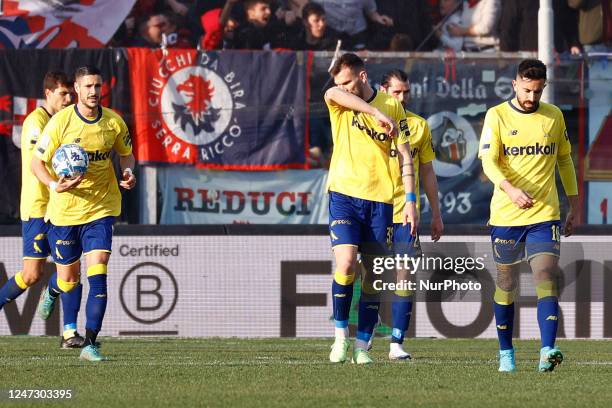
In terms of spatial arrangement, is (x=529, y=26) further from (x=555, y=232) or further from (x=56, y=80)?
(x=555, y=232)

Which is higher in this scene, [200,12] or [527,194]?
[200,12]

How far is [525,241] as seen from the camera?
9133 mm

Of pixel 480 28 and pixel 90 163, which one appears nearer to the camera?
pixel 90 163

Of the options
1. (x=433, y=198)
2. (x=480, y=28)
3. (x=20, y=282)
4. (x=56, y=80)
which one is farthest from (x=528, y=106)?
(x=480, y=28)

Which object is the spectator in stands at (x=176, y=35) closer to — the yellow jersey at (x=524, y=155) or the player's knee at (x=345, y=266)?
the player's knee at (x=345, y=266)

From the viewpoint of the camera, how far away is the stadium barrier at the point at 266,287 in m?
14.7

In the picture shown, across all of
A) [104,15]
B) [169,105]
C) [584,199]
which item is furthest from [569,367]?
[104,15]

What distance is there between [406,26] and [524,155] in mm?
8177

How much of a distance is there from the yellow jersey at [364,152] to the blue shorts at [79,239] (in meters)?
1.84

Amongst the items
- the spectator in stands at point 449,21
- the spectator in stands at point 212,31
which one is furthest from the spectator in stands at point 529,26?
the spectator in stands at point 212,31

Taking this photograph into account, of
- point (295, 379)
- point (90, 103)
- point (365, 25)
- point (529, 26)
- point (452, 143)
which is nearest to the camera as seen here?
point (295, 379)

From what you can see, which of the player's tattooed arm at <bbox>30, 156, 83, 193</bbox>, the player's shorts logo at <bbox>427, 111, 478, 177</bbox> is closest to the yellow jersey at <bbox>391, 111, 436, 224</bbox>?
the player's tattooed arm at <bbox>30, 156, 83, 193</bbox>

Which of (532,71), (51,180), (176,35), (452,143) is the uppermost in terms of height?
(176,35)

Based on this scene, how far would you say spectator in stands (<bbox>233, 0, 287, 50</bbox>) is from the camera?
16.6 m
